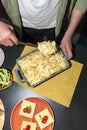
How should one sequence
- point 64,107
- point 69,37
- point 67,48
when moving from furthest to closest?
point 69,37 → point 67,48 → point 64,107

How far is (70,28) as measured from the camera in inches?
50.7

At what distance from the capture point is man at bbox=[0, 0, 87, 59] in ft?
3.68

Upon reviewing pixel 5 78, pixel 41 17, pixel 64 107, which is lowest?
pixel 64 107

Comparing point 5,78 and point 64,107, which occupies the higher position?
point 5,78

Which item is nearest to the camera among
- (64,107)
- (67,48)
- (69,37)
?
(64,107)

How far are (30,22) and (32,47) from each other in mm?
201

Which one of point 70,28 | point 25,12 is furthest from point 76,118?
point 25,12

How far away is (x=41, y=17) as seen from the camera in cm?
127

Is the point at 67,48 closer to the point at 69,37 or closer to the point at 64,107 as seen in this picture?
the point at 69,37

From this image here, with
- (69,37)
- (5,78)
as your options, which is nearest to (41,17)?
(69,37)

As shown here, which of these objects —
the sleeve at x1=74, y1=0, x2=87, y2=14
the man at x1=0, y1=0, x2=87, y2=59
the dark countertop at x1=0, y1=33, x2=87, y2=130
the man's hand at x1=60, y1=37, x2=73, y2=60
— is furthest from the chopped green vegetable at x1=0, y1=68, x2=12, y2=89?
the sleeve at x1=74, y1=0, x2=87, y2=14

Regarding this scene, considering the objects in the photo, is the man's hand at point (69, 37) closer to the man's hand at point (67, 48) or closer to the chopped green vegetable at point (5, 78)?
the man's hand at point (67, 48)

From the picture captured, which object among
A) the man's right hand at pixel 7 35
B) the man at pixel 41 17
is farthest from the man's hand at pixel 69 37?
the man's right hand at pixel 7 35

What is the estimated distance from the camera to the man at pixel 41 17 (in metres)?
1.12
